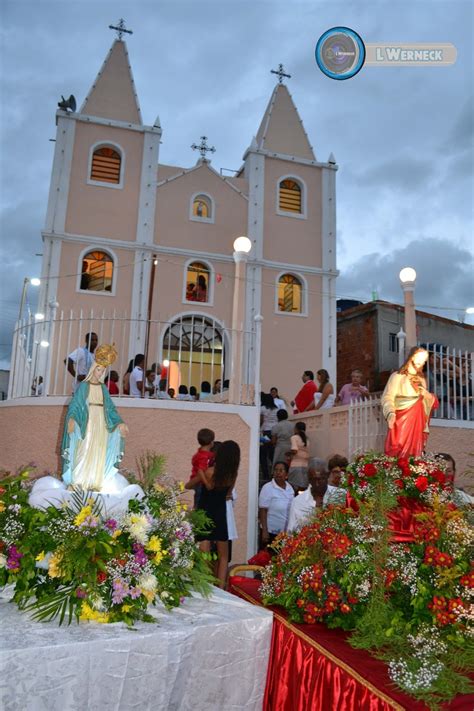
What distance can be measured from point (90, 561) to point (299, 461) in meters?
6.47

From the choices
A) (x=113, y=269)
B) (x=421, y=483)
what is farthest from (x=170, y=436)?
(x=113, y=269)

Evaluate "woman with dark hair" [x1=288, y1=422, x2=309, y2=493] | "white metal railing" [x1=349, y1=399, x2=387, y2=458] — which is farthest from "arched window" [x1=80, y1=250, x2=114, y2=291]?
"white metal railing" [x1=349, y1=399, x2=387, y2=458]

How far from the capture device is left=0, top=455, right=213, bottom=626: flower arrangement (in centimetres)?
246

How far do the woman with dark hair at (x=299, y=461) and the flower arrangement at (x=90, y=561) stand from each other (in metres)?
5.66

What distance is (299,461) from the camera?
877 cm

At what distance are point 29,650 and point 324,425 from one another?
8.00 meters

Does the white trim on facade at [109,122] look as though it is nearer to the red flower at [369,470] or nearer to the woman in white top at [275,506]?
the woman in white top at [275,506]

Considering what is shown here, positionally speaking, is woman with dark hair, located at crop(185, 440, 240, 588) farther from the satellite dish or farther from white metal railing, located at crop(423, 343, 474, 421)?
the satellite dish

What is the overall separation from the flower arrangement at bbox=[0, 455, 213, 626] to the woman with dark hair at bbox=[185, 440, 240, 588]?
9.54 ft

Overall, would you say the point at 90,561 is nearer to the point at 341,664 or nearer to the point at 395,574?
the point at 341,664

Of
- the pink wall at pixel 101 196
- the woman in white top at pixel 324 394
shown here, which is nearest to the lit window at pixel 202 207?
the pink wall at pixel 101 196

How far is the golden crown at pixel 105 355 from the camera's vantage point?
5.38 m

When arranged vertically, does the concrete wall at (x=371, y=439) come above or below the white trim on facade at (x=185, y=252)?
below

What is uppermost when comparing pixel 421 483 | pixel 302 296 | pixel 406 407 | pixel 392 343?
pixel 302 296
